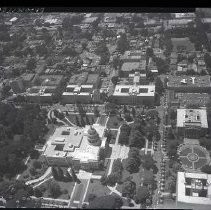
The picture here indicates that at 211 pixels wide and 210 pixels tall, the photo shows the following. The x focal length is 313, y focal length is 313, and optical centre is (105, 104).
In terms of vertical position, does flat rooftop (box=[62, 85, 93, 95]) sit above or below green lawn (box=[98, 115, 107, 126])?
above

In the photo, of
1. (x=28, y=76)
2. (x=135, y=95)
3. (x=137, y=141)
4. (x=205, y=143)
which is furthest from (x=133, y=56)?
(x=205, y=143)

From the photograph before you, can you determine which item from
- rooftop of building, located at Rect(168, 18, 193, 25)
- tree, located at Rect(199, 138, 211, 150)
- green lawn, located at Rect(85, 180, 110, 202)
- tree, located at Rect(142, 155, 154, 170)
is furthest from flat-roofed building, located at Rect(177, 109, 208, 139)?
rooftop of building, located at Rect(168, 18, 193, 25)

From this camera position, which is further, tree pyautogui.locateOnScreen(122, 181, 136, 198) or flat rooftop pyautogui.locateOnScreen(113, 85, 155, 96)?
flat rooftop pyautogui.locateOnScreen(113, 85, 155, 96)

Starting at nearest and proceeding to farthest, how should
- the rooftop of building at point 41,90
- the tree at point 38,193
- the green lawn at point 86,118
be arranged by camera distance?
the tree at point 38,193 < the green lawn at point 86,118 < the rooftop of building at point 41,90

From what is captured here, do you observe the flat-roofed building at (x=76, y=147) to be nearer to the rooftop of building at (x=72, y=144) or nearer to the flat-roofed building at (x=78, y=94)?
the rooftop of building at (x=72, y=144)

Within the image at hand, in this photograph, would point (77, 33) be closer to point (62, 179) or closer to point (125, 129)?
point (125, 129)

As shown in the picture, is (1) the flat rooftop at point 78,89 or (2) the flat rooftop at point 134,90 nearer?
(2) the flat rooftop at point 134,90

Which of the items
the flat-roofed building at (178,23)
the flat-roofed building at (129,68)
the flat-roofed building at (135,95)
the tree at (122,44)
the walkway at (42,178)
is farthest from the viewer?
the flat-roofed building at (178,23)

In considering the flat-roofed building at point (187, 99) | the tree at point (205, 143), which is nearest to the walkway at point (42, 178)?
the tree at point (205, 143)

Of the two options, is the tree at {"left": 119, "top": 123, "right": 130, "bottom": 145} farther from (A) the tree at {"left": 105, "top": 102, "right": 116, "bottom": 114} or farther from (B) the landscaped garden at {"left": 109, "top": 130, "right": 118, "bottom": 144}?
(A) the tree at {"left": 105, "top": 102, "right": 116, "bottom": 114}
